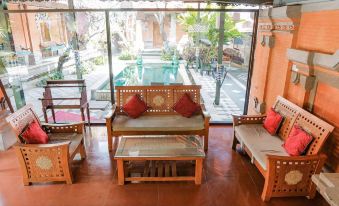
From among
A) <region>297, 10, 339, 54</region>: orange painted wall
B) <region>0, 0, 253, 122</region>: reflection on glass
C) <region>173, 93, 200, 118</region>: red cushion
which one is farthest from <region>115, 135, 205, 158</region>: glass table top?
<region>297, 10, 339, 54</region>: orange painted wall

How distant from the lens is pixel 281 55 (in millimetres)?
3520

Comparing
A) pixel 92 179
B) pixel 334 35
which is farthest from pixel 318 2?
pixel 92 179

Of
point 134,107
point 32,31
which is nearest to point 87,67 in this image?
point 32,31

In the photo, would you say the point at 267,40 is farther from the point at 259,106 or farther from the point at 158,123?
the point at 158,123

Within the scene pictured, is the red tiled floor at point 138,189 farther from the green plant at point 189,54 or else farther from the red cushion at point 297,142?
the green plant at point 189,54

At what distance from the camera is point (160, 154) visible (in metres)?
2.90

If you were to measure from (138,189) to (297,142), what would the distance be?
189cm

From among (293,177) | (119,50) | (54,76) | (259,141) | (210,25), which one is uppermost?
(210,25)

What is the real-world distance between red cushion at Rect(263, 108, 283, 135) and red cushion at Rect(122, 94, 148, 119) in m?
1.87

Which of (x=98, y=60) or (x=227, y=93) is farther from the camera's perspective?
(x=227, y=93)

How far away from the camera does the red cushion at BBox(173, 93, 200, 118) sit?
12.5ft

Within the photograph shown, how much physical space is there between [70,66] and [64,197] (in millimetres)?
3212

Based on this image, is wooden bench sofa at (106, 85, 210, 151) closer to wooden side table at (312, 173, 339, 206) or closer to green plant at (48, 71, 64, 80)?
wooden side table at (312, 173, 339, 206)

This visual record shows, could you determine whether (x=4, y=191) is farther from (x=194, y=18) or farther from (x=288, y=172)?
(x=194, y=18)
